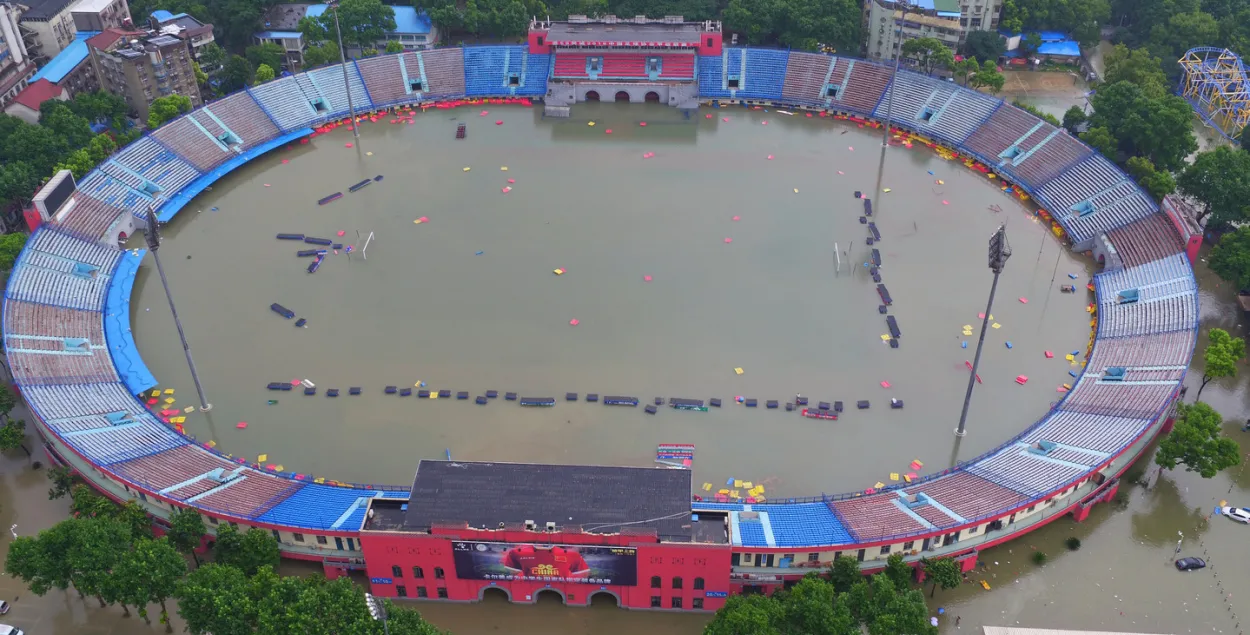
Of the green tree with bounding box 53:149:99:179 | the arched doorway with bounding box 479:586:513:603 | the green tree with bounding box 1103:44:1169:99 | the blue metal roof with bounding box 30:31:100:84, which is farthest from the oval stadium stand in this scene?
the blue metal roof with bounding box 30:31:100:84

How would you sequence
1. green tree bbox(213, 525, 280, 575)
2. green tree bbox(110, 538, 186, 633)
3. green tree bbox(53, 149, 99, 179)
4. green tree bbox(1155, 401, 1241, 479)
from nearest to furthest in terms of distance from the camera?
green tree bbox(110, 538, 186, 633)
green tree bbox(213, 525, 280, 575)
green tree bbox(1155, 401, 1241, 479)
green tree bbox(53, 149, 99, 179)

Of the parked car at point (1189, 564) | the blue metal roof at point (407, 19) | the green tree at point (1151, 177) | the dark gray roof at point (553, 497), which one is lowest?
the parked car at point (1189, 564)

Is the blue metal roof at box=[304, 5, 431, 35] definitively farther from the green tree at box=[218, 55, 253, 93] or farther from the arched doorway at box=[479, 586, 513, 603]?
the arched doorway at box=[479, 586, 513, 603]

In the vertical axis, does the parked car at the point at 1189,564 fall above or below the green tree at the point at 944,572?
below

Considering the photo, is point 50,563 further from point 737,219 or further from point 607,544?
point 737,219

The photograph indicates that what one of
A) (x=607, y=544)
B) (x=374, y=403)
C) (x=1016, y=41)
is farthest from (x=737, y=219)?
(x=1016, y=41)

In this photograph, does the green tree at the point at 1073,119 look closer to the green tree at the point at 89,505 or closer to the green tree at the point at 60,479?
the green tree at the point at 89,505

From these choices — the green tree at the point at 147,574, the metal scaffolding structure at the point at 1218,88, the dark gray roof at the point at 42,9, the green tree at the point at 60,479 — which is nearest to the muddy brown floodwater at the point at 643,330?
the green tree at the point at 60,479
